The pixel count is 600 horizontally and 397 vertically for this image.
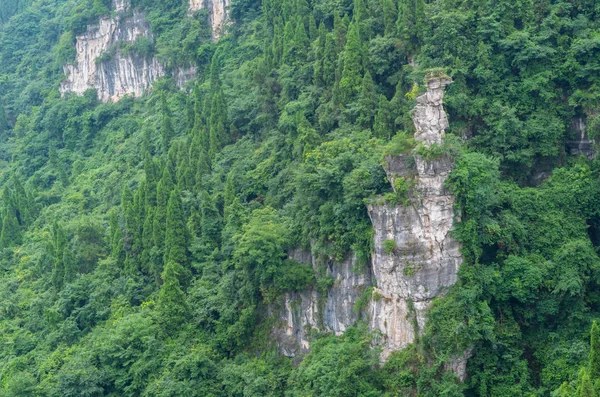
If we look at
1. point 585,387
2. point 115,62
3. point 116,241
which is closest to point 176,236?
point 116,241

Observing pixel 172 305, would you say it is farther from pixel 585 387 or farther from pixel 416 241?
pixel 585 387

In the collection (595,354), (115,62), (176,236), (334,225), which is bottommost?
(595,354)

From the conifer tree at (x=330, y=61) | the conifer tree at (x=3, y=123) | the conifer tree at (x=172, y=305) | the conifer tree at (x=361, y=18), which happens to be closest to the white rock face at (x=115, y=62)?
the conifer tree at (x=3, y=123)

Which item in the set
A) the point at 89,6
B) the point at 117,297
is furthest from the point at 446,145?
the point at 89,6

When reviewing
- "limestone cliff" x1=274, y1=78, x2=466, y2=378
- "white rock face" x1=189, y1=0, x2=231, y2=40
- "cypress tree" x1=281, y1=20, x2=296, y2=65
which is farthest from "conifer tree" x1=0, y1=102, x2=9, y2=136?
"limestone cliff" x1=274, y1=78, x2=466, y2=378

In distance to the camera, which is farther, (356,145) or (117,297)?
(117,297)

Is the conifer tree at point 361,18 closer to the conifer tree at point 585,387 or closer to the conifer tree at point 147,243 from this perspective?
the conifer tree at point 147,243

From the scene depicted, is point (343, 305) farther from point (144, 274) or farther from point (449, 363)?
point (144, 274)
